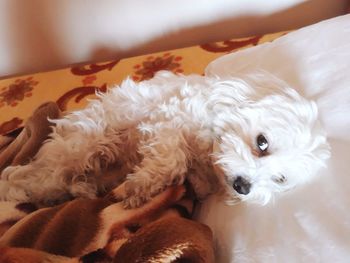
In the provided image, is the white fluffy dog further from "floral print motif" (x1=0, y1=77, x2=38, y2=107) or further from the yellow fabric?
"floral print motif" (x1=0, y1=77, x2=38, y2=107)

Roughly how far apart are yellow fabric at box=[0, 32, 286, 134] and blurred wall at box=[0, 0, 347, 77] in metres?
0.17

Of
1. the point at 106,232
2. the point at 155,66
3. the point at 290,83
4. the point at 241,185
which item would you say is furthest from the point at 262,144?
the point at 155,66

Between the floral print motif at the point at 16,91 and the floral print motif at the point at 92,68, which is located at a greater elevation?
the floral print motif at the point at 92,68

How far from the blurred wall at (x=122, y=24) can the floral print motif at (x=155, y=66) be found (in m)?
0.19

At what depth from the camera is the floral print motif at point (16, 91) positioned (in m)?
1.66

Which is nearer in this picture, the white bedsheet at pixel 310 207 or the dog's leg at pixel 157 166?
the white bedsheet at pixel 310 207

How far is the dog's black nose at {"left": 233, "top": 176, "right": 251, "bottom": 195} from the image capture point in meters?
1.02

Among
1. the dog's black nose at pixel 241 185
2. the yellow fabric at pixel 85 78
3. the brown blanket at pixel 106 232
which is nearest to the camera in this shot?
the brown blanket at pixel 106 232

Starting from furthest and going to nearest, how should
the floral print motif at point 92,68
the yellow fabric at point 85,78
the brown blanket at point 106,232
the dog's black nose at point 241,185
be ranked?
the floral print motif at point 92,68
the yellow fabric at point 85,78
the dog's black nose at point 241,185
the brown blanket at point 106,232

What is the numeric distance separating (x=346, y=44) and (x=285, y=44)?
0.18 m

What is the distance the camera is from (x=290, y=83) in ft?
4.04

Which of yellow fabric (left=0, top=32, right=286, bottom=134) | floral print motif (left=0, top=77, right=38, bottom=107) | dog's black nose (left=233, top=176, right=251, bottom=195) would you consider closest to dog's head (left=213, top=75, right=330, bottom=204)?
dog's black nose (left=233, top=176, right=251, bottom=195)

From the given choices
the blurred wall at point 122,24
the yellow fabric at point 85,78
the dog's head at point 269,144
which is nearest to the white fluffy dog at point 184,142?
the dog's head at point 269,144

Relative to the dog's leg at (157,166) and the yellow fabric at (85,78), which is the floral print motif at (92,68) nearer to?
Result: the yellow fabric at (85,78)
